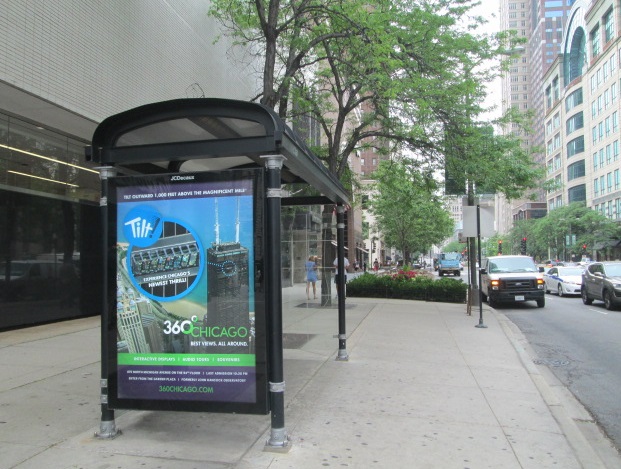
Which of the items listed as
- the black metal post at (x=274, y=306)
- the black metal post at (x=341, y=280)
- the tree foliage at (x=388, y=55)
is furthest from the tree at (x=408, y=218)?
the black metal post at (x=274, y=306)

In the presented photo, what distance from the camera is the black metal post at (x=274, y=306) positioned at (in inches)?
158

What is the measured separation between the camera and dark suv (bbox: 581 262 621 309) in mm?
16109

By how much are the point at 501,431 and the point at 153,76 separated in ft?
35.5

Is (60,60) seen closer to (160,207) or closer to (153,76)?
(153,76)

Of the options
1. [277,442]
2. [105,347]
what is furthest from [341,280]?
[105,347]

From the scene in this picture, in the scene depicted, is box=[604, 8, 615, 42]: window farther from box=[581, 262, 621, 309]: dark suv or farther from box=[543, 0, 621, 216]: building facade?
box=[581, 262, 621, 309]: dark suv

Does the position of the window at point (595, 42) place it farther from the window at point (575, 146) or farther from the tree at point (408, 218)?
the tree at point (408, 218)

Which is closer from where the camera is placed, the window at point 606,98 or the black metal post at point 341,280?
the black metal post at point 341,280

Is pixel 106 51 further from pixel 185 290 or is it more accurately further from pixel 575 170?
pixel 575 170

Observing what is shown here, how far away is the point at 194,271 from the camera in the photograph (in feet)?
13.7

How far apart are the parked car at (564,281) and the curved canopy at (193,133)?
21.0 meters

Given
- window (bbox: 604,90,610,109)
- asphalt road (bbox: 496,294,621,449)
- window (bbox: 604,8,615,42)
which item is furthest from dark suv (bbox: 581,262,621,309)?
window (bbox: 604,8,615,42)

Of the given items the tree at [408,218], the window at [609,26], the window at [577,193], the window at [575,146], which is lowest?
the tree at [408,218]

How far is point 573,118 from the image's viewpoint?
90875 millimetres
